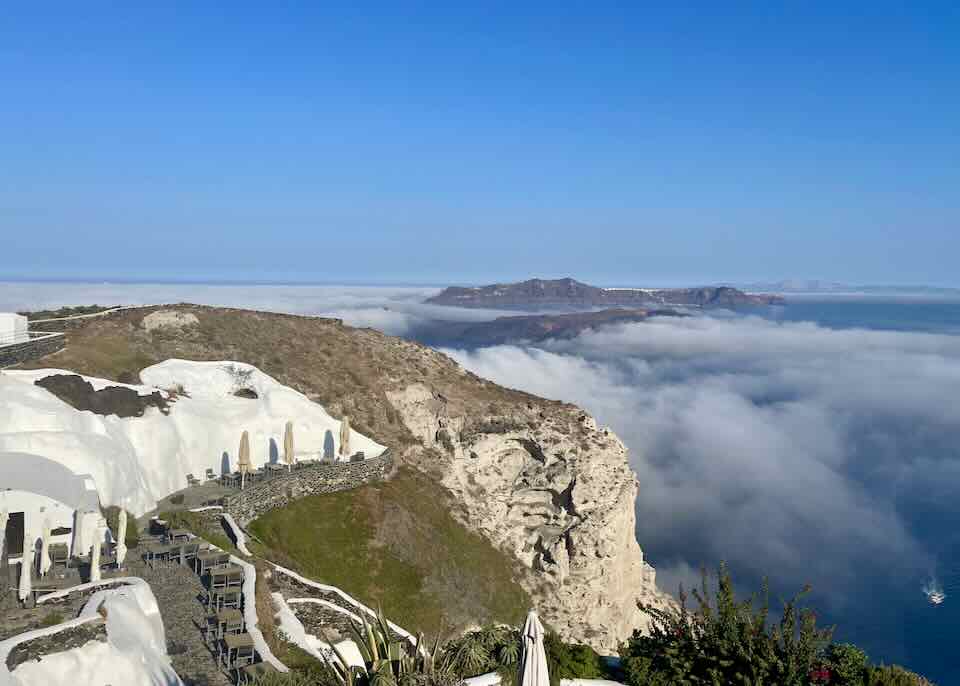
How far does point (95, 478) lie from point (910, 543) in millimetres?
120799

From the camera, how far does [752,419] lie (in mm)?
193000

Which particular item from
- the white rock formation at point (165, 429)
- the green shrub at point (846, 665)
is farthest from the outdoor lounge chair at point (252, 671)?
the green shrub at point (846, 665)

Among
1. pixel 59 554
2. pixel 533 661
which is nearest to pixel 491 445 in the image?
pixel 59 554

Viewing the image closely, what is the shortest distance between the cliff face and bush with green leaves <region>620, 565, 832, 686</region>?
26.7 m

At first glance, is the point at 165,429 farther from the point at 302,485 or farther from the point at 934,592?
the point at 934,592

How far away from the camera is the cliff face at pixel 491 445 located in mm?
45531

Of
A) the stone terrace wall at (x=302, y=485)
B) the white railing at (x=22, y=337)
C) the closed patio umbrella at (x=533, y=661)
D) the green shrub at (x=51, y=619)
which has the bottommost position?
the stone terrace wall at (x=302, y=485)

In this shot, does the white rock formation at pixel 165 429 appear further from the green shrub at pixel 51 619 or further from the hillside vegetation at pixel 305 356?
the green shrub at pixel 51 619

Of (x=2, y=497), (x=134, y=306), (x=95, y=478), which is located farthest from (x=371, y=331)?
(x=2, y=497)

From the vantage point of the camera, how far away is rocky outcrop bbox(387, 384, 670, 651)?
1807 inches

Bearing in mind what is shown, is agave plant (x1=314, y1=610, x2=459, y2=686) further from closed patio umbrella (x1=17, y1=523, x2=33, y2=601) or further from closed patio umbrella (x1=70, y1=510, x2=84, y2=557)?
closed patio umbrella (x1=70, y1=510, x2=84, y2=557)

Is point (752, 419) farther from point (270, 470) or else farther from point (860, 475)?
point (270, 470)

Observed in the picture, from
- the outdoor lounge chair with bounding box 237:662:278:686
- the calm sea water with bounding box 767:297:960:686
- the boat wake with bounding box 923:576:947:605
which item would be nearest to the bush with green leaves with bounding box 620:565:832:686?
the outdoor lounge chair with bounding box 237:662:278:686

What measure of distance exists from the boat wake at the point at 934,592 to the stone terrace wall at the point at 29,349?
330 ft
